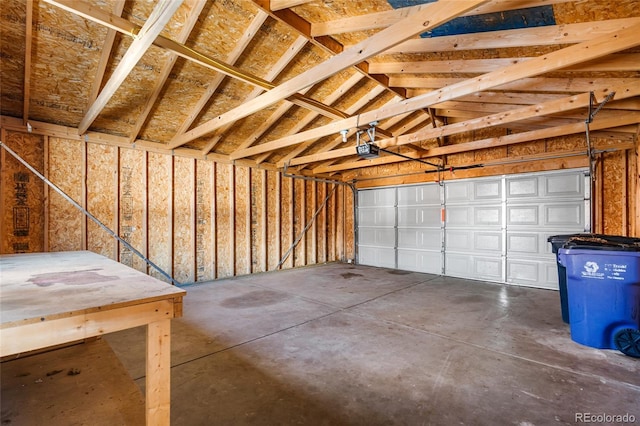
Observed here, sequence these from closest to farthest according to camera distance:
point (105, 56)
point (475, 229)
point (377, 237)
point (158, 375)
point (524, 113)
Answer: point (158, 375)
point (105, 56)
point (524, 113)
point (475, 229)
point (377, 237)

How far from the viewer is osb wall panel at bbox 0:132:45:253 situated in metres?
4.06

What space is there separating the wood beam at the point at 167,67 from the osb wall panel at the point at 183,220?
1034 millimetres

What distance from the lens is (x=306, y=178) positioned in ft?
26.1

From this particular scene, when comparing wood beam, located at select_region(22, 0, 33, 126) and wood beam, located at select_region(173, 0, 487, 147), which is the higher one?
wood beam, located at select_region(22, 0, 33, 126)

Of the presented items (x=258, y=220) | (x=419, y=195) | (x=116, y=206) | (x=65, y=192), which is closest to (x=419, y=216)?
(x=419, y=195)

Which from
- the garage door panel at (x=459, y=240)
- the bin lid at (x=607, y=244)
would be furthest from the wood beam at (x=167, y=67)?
the garage door panel at (x=459, y=240)

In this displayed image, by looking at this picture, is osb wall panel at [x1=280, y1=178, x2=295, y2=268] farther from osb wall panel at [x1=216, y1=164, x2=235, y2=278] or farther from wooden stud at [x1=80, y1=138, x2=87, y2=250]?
wooden stud at [x1=80, y1=138, x2=87, y2=250]

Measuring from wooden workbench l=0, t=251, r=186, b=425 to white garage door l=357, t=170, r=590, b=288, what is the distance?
6387mm

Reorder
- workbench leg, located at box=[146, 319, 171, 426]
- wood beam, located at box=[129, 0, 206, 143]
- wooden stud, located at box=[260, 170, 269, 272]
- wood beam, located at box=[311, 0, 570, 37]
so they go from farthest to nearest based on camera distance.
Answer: wooden stud, located at box=[260, 170, 269, 272] < wood beam, located at box=[129, 0, 206, 143] < wood beam, located at box=[311, 0, 570, 37] < workbench leg, located at box=[146, 319, 171, 426]

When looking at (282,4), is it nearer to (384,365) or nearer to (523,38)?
(523,38)

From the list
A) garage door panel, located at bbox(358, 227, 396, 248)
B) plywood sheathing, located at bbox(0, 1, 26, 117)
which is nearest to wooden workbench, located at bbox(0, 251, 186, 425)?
plywood sheathing, located at bbox(0, 1, 26, 117)

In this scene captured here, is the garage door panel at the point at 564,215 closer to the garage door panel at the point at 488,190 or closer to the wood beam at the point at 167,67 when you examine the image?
the garage door panel at the point at 488,190

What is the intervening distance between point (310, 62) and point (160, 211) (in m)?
3.98

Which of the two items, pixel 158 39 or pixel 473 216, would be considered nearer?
pixel 158 39
